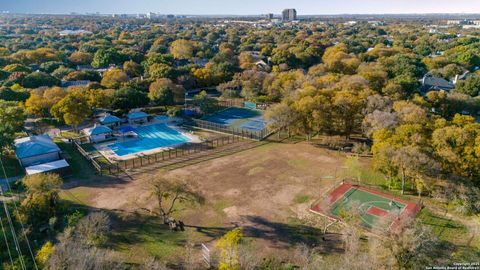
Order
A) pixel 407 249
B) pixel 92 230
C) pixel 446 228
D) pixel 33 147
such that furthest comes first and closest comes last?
pixel 33 147 → pixel 446 228 → pixel 92 230 → pixel 407 249

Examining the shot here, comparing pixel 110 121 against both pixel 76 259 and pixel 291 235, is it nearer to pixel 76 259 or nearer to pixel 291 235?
pixel 76 259

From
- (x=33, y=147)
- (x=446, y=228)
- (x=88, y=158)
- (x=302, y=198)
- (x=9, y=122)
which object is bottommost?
(x=446, y=228)

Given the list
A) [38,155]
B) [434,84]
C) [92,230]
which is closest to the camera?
[92,230]

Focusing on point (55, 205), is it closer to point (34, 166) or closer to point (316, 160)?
point (34, 166)

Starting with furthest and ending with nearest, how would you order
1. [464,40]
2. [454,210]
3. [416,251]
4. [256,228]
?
[464,40]
[454,210]
[256,228]
[416,251]

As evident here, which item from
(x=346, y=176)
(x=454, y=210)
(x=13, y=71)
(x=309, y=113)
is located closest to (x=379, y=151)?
(x=346, y=176)

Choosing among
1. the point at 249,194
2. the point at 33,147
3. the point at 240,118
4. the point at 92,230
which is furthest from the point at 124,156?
the point at 240,118

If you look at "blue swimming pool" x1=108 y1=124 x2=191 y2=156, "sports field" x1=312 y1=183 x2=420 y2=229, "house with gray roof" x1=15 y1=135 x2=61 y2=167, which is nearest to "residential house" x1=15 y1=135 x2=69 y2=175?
"house with gray roof" x1=15 y1=135 x2=61 y2=167

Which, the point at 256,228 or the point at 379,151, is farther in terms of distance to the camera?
the point at 379,151
